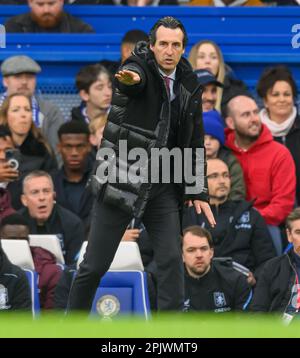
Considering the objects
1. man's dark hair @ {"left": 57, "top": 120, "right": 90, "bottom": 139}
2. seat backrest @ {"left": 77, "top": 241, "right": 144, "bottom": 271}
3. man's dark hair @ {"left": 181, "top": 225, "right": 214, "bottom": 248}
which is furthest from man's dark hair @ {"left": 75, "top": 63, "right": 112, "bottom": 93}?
seat backrest @ {"left": 77, "top": 241, "right": 144, "bottom": 271}

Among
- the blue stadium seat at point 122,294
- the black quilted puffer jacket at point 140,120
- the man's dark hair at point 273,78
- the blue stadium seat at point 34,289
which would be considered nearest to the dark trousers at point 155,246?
the black quilted puffer jacket at point 140,120

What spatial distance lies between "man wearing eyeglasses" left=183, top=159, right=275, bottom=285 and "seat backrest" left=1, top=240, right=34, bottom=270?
1535 mm

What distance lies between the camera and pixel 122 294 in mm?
10469

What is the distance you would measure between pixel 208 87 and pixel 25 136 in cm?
169

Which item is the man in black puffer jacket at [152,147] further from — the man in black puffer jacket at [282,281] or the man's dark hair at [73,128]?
the man's dark hair at [73,128]

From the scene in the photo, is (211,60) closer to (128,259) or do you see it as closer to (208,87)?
(208,87)

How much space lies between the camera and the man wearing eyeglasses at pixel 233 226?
11.6m

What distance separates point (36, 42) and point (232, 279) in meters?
3.59

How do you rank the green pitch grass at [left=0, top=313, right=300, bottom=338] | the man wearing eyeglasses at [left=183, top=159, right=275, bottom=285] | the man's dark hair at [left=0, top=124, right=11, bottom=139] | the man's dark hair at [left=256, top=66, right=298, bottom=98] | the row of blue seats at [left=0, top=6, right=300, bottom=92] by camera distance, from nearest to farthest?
the green pitch grass at [left=0, top=313, right=300, bottom=338] < the man wearing eyeglasses at [left=183, top=159, right=275, bottom=285] < the man's dark hair at [left=0, top=124, right=11, bottom=139] < the man's dark hair at [left=256, top=66, right=298, bottom=98] < the row of blue seats at [left=0, top=6, right=300, bottom=92]

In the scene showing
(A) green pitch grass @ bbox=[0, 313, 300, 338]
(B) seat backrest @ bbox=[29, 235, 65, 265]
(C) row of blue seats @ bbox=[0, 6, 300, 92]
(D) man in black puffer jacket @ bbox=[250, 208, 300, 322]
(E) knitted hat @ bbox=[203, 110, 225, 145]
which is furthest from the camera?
(C) row of blue seats @ bbox=[0, 6, 300, 92]

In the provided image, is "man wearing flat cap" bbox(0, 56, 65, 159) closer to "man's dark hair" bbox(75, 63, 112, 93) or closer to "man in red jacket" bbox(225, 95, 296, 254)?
"man's dark hair" bbox(75, 63, 112, 93)

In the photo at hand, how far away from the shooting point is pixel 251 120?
40.3ft

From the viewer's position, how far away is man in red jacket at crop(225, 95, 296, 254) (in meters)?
12.0

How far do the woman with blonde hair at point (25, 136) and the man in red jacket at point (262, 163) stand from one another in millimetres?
1645
